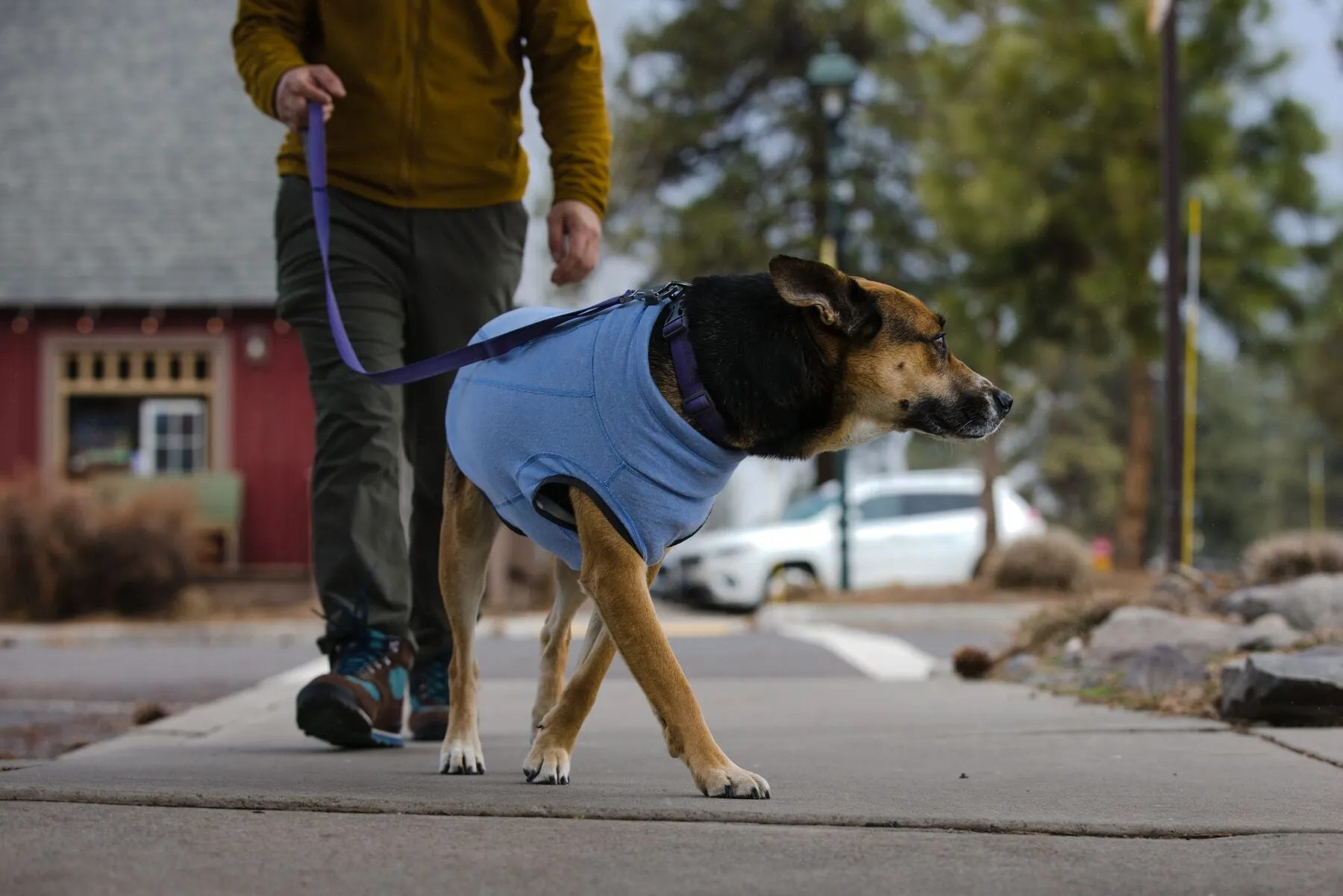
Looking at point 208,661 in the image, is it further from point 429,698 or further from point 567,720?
point 567,720

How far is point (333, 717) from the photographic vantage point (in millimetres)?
4559

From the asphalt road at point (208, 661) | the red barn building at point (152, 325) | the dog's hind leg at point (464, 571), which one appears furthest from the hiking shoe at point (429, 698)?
the red barn building at point (152, 325)

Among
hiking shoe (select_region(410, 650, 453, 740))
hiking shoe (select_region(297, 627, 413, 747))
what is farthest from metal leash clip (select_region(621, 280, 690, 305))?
hiking shoe (select_region(410, 650, 453, 740))

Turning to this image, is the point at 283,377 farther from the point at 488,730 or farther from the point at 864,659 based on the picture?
the point at 488,730

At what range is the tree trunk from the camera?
22.6 m

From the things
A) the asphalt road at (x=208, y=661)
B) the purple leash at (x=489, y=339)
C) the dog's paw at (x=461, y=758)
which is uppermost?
the purple leash at (x=489, y=339)

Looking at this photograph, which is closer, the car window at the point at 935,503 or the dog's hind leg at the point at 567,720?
the dog's hind leg at the point at 567,720

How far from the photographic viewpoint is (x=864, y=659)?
32.8ft

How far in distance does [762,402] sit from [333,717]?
5.29 feet

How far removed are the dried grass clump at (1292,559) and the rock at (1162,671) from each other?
417cm

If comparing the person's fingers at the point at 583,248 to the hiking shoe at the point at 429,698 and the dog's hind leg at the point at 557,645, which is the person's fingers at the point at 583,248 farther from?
the hiking shoe at the point at 429,698

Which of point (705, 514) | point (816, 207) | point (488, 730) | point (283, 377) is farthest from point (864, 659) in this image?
point (816, 207)

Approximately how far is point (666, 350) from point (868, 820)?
→ 126cm

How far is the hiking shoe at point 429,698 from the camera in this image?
5.00 metres
